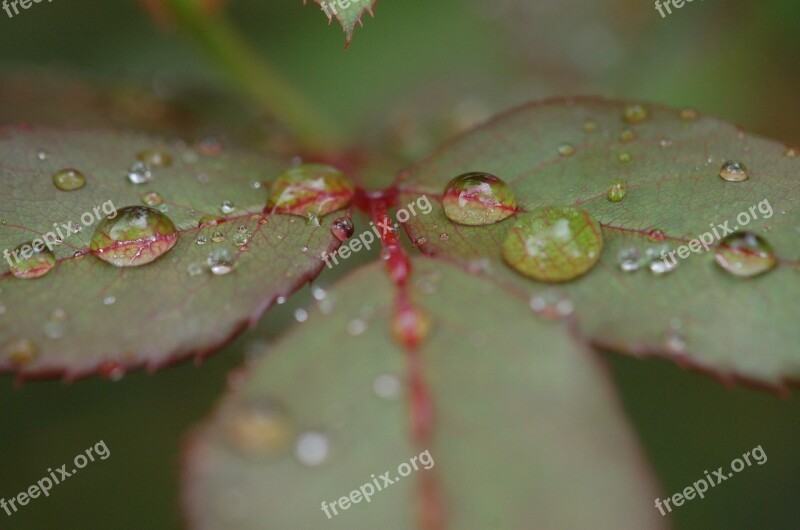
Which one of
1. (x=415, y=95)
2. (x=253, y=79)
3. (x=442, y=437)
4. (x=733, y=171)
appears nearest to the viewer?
(x=442, y=437)

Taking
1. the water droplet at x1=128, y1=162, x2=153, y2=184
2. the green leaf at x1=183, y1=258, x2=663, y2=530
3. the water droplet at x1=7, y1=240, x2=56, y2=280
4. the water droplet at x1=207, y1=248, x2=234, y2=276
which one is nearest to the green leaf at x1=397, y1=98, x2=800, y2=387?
the green leaf at x1=183, y1=258, x2=663, y2=530

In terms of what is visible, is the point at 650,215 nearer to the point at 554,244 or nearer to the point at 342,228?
the point at 554,244

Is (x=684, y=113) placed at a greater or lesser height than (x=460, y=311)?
greater

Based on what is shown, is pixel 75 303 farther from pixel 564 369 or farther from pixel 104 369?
pixel 564 369

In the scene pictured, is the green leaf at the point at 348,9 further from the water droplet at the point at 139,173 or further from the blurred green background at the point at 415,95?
the blurred green background at the point at 415,95

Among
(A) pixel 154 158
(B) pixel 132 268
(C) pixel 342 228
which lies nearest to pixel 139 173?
(A) pixel 154 158

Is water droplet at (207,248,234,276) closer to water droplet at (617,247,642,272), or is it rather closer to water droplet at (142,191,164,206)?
water droplet at (142,191,164,206)

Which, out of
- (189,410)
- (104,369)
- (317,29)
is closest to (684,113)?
(104,369)
